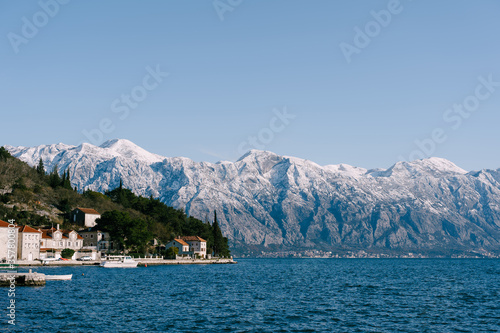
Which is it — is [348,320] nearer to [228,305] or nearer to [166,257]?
[228,305]

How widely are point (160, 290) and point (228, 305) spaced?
60.6ft

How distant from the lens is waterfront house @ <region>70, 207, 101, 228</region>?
177 meters

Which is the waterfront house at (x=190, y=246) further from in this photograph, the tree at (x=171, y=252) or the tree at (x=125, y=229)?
the tree at (x=125, y=229)

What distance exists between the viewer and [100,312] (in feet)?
171

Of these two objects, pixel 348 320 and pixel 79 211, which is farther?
pixel 79 211

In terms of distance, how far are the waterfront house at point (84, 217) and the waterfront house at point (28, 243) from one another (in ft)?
126

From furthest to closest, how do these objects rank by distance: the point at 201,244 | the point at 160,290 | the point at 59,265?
the point at 201,244 → the point at 59,265 → the point at 160,290

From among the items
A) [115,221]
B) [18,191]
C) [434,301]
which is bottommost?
[434,301]

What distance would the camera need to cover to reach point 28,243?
13525 cm

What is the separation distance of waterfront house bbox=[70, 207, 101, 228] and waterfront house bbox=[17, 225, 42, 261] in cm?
3852

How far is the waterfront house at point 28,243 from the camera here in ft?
438

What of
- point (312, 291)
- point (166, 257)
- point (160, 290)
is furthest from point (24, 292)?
point (166, 257)

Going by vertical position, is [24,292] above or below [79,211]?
below

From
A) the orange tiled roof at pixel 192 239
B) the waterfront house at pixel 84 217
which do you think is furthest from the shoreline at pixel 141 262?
the waterfront house at pixel 84 217
